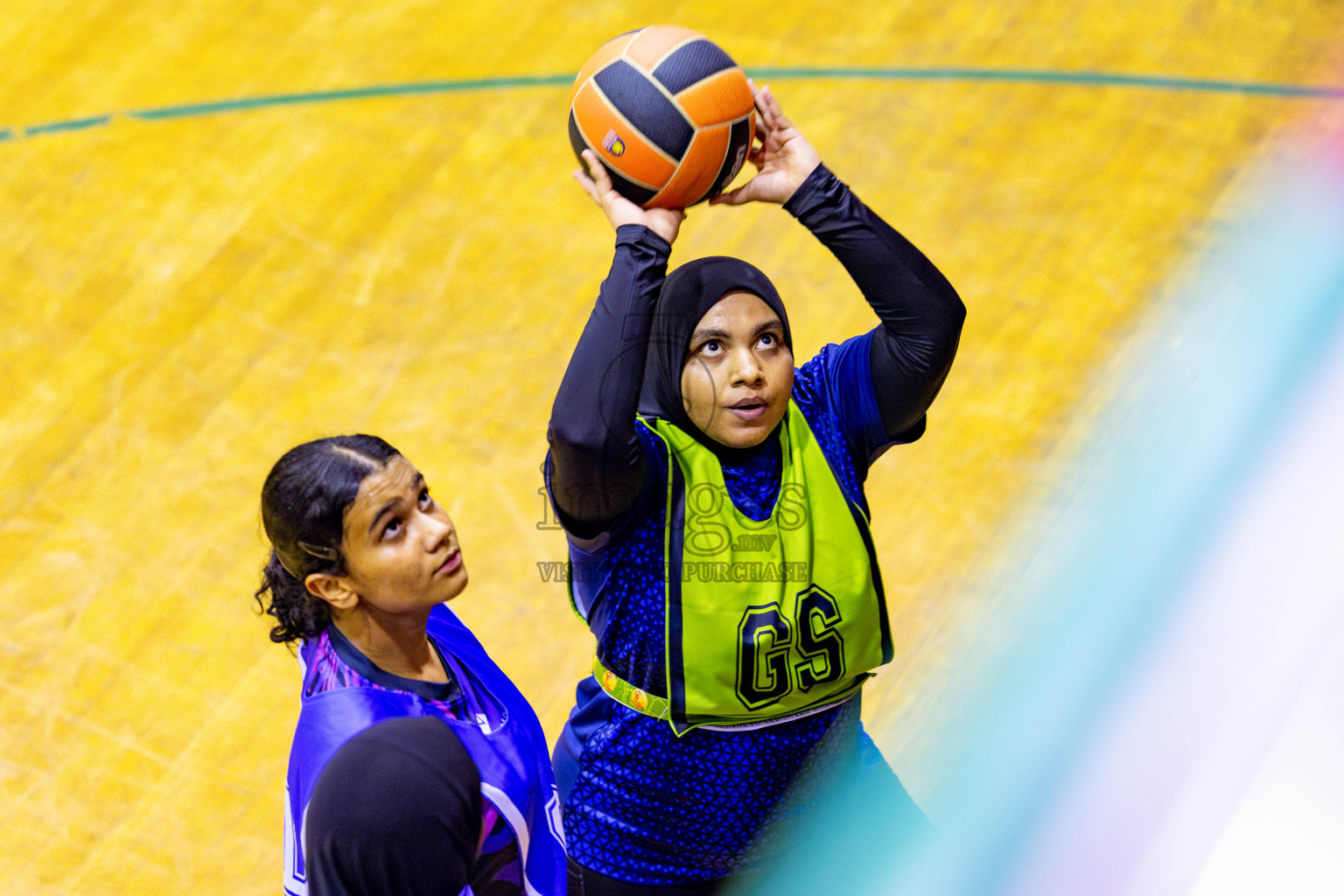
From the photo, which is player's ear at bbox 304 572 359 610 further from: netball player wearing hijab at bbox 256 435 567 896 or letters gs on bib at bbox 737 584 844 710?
letters gs on bib at bbox 737 584 844 710

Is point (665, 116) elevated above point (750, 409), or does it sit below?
above

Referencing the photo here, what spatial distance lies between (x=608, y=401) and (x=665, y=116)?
54cm

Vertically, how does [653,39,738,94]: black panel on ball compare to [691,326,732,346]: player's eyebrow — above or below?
above

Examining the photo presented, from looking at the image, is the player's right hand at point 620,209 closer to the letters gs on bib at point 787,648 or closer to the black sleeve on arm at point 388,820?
the letters gs on bib at point 787,648

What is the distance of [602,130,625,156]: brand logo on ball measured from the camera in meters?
2.14

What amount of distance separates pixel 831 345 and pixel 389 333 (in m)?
2.31

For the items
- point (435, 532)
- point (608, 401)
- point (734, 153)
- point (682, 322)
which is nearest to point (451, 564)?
point (435, 532)

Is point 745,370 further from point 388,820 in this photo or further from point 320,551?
point 388,820

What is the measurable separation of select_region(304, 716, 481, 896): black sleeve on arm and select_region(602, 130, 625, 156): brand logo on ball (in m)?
1.00

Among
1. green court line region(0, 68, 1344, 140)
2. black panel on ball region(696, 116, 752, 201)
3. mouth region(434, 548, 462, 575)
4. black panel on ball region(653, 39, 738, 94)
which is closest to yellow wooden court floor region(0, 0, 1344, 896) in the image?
green court line region(0, 68, 1344, 140)

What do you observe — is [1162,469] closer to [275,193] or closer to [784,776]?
[784,776]

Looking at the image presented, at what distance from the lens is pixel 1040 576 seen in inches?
142

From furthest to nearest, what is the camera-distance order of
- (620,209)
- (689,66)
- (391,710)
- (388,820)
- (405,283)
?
(405,283) < (689,66) < (620,209) < (391,710) < (388,820)

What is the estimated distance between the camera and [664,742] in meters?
2.10
